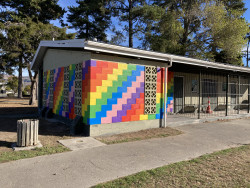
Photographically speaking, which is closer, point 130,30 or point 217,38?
point 217,38

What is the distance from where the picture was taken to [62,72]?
9117 mm

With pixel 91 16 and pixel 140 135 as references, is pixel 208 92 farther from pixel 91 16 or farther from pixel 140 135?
pixel 91 16

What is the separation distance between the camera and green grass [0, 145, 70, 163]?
457 centimetres

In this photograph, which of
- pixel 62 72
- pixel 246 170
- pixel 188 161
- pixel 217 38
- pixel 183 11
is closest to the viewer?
pixel 246 170

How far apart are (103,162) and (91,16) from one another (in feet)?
71.8

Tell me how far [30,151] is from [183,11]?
18.3 m

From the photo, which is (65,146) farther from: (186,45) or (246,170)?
(186,45)

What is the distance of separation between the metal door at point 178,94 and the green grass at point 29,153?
25.0 ft

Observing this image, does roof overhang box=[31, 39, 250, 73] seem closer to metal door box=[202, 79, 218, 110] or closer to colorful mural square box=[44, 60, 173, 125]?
colorful mural square box=[44, 60, 173, 125]

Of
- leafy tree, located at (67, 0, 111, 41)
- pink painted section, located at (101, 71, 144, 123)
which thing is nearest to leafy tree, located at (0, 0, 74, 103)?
leafy tree, located at (67, 0, 111, 41)

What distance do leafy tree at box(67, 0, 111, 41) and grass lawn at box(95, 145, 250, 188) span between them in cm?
1895

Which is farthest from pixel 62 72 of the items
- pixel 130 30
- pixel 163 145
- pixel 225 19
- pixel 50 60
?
pixel 225 19

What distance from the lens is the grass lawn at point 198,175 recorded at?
3.41 meters

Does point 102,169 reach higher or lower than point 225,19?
lower
